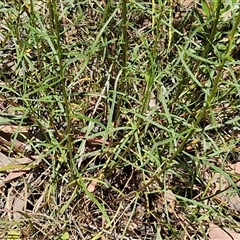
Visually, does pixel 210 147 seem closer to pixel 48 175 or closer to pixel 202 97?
pixel 202 97

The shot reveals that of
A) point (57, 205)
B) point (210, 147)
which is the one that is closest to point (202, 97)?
point (210, 147)

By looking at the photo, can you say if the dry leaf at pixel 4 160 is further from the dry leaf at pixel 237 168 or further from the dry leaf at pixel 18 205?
the dry leaf at pixel 237 168

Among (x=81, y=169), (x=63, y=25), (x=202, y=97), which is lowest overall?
(x=81, y=169)

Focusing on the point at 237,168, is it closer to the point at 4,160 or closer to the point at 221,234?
the point at 221,234

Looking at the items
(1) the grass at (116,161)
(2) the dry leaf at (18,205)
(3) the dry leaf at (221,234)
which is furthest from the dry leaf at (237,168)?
(2) the dry leaf at (18,205)

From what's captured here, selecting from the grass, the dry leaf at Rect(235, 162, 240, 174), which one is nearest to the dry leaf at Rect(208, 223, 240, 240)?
the grass

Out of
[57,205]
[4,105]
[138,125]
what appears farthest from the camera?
[4,105]

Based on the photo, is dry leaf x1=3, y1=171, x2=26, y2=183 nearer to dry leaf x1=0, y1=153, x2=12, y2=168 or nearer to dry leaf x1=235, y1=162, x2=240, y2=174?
dry leaf x1=0, y1=153, x2=12, y2=168

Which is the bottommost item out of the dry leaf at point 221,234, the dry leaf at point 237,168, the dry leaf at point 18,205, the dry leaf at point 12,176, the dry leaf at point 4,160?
the dry leaf at point 221,234

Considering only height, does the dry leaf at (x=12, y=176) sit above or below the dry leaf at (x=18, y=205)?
above
